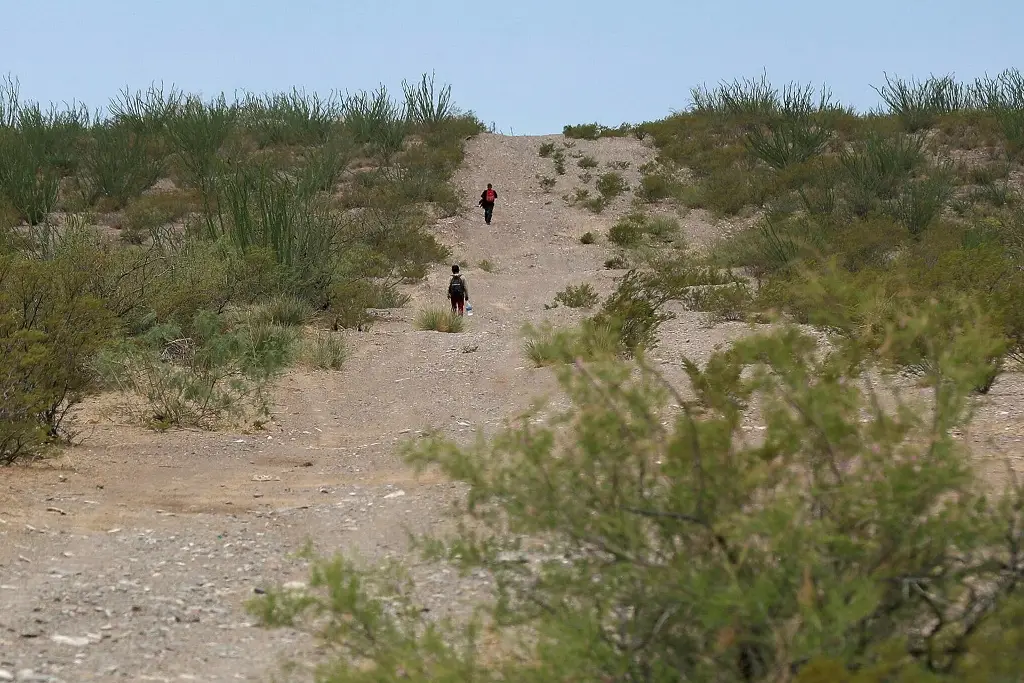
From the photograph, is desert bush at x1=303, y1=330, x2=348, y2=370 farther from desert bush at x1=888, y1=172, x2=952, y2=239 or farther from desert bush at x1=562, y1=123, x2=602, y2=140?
desert bush at x1=562, y1=123, x2=602, y2=140

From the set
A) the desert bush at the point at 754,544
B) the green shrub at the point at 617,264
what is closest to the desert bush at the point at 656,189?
the green shrub at the point at 617,264

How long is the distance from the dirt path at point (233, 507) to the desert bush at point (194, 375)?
32 centimetres

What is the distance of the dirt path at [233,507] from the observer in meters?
5.07

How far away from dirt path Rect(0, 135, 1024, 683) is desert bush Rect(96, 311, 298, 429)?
1.04 feet

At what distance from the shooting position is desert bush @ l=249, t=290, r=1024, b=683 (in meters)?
2.66

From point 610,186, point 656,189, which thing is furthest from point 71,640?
point 610,186

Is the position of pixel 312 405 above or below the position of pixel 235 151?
below

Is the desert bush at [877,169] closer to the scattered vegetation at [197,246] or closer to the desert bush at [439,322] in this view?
the scattered vegetation at [197,246]

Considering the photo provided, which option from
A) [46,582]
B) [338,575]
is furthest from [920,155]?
[338,575]

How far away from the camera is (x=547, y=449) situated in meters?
3.16

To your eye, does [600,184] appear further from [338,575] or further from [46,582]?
[338,575]

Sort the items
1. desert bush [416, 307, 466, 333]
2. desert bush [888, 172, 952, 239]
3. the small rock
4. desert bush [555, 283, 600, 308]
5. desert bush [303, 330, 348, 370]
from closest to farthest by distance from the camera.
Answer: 1. the small rock
2. desert bush [303, 330, 348, 370]
3. desert bush [416, 307, 466, 333]
4. desert bush [555, 283, 600, 308]
5. desert bush [888, 172, 952, 239]

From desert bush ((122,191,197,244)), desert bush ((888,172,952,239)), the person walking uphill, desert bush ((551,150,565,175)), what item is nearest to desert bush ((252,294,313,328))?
desert bush ((122,191,197,244))

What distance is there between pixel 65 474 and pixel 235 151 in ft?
81.0
